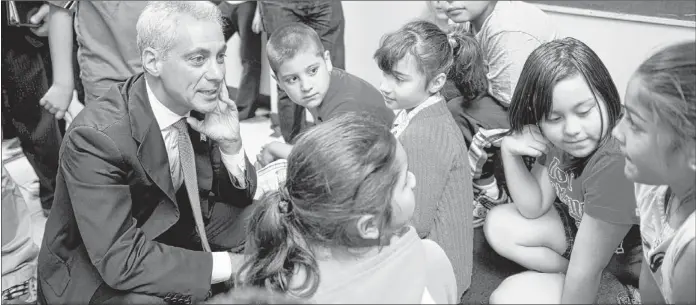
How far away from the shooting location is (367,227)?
1.07m

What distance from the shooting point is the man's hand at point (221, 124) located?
5.36 feet

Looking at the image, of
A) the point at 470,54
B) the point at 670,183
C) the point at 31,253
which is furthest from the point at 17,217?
the point at 670,183

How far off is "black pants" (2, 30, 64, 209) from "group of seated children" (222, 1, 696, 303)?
1.22 meters

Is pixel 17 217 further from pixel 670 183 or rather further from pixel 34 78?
pixel 670 183

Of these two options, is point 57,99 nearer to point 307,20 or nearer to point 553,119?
point 307,20

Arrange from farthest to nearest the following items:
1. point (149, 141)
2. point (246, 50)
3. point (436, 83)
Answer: point (246, 50) < point (436, 83) < point (149, 141)

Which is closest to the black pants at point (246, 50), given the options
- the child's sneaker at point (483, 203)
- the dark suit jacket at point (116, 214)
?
the child's sneaker at point (483, 203)

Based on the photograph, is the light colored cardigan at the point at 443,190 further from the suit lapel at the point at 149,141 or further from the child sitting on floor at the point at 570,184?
the suit lapel at the point at 149,141

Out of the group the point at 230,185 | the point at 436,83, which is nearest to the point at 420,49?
the point at 436,83

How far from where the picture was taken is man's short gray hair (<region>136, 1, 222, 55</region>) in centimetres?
149

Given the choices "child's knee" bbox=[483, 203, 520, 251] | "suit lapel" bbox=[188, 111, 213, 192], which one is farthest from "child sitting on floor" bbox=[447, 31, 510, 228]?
"suit lapel" bbox=[188, 111, 213, 192]

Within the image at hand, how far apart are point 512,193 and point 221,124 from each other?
71cm

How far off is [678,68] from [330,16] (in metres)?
2.07

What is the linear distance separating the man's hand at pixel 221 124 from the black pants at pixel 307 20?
3.32ft
